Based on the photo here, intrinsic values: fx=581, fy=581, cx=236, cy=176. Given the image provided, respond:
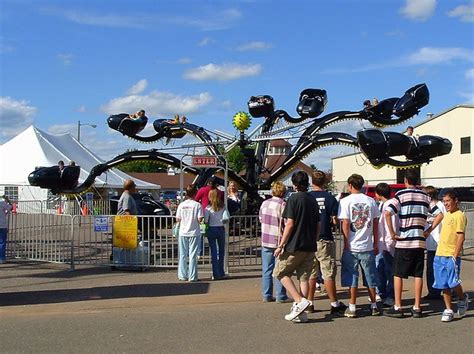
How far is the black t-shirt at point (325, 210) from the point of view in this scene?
8.09 metres

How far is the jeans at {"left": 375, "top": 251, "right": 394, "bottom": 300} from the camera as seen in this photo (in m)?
8.55

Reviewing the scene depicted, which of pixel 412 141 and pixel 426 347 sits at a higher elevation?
pixel 412 141

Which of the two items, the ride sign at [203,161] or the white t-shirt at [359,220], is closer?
the white t-shirt at [359,220]

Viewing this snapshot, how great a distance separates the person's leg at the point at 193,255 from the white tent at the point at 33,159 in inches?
940

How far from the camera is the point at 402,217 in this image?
7754mm

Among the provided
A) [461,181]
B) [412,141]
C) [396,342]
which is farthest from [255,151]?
[461,181]

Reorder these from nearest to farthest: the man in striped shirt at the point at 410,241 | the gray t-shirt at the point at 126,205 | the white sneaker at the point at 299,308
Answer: the white sneaker at the point at 299,308
the man in striped shirt at the point at 410,241
the gray t-shirt at the point at 126,205

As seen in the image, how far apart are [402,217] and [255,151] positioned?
448 inches

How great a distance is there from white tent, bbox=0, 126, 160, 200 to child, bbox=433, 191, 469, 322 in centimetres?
2772

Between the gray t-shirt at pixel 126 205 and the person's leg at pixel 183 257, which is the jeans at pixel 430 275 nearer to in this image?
the person's leg at pixel 183 257

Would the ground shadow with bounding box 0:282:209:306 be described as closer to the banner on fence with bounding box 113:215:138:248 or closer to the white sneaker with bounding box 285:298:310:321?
the banner on fence with bounding box 113:215:138:248

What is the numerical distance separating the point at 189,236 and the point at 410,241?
4.20 metres

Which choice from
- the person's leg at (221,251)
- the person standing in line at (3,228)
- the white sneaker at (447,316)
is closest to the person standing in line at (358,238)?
the white sneaker at (447,316)

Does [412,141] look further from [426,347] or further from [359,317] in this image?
[426,347]
